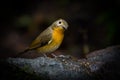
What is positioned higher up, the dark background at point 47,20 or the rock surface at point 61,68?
the dark background at point 47,20

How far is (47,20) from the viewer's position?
13.5m

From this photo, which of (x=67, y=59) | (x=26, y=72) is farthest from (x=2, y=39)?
(x=26, y=72)

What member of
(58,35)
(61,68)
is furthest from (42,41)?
(61,68)

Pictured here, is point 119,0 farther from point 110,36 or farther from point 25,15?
point 25,15

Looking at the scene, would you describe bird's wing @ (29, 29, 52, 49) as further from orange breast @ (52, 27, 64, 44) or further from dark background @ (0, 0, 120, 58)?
dark background @ (0, 0, 120, 58)

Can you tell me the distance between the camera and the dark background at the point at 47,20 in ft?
40.3

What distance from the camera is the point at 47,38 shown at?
26.8 feet

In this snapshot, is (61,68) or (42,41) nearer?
(61,68)

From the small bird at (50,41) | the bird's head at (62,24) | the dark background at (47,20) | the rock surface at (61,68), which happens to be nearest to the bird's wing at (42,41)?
the small bird at (50,41)

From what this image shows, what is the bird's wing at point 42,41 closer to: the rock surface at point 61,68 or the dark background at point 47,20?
the rock surface at point 61,68

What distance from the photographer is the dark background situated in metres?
12.3

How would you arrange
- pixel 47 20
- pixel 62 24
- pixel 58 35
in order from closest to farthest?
pixel 62 24, pixel 58 35, pixel 47 20

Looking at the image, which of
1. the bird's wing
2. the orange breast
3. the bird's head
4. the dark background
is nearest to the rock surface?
the bird's head

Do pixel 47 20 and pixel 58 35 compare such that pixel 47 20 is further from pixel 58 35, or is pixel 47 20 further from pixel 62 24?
pixel 62 24
